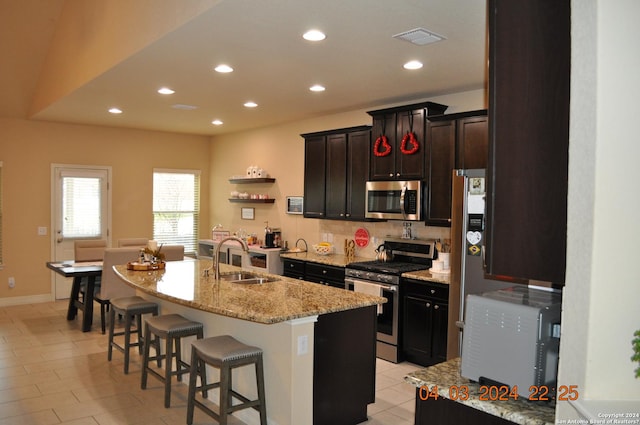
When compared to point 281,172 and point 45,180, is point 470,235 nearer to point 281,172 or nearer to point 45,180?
point 281,172

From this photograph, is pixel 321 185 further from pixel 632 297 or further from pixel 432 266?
pixel 632 297

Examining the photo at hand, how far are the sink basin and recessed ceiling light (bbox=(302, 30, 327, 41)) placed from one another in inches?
81.1

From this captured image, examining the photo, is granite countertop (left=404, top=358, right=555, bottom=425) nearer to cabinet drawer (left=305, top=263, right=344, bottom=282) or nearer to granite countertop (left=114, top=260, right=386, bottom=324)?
granite countertop (left=114, top=260, right=386, bottom=324)

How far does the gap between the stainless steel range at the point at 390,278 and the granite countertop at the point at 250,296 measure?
127 centimetres

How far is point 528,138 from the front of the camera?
5.81 feet

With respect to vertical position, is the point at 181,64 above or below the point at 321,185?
above

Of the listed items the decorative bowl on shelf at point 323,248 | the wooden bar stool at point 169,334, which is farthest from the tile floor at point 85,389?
the decorative bowl on shelf at point 323,248

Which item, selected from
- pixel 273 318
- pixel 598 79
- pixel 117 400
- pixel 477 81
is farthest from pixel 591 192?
pixel 117 400

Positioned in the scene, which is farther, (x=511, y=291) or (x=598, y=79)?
(x=511, y=291)

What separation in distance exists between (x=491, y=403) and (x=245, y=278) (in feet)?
9.86

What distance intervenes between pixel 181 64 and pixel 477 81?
273 cm

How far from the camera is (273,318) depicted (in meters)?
2.94

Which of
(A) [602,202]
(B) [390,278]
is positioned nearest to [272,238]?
(B) [390,278]

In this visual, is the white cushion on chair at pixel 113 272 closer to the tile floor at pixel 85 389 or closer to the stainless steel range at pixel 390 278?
the tile floor at pixel 85 389
